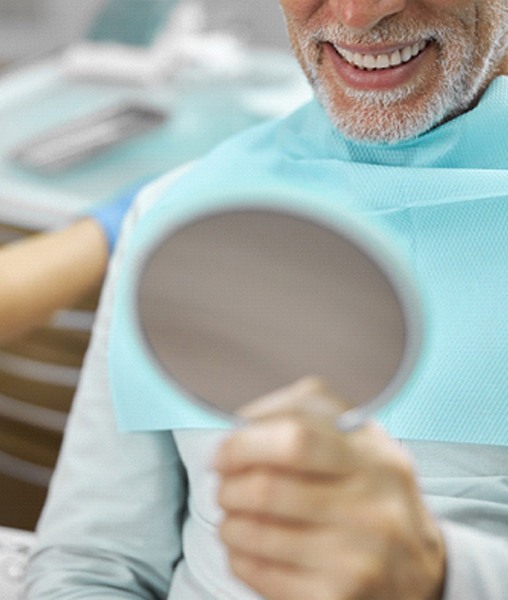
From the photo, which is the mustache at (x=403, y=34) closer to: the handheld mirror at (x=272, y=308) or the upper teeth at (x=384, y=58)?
the upper teeth at (x=384, y=58)

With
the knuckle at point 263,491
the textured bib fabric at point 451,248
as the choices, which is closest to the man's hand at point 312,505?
the knuckle at point 263,491

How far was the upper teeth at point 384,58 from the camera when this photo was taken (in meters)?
0.82

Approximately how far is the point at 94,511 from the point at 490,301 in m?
0.45

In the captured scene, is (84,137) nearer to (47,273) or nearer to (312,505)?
(47,273)

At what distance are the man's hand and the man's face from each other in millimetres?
418

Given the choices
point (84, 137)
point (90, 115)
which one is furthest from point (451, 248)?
point (90, 115)

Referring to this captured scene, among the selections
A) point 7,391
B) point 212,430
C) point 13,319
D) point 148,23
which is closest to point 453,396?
point 212,430

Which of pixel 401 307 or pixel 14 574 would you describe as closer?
pixel 401 307

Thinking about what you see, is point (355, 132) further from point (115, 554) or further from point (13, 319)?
point (13, 319)

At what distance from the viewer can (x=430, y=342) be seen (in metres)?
0.56

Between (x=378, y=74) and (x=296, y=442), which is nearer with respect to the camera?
(x=296, y=442)

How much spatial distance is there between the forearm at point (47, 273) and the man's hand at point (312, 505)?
2.75 feet

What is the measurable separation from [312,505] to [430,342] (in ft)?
0.46

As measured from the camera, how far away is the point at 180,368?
21.6 inches
